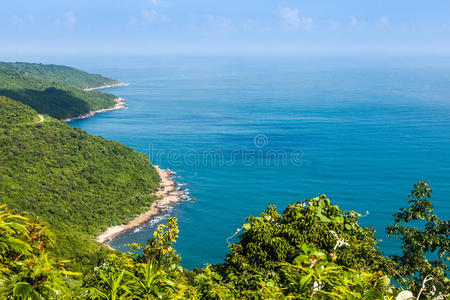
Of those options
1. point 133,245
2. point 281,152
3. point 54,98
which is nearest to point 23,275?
point 133,245

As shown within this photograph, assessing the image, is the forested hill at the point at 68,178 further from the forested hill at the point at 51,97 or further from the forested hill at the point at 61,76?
the forested hill at the point at 61,76

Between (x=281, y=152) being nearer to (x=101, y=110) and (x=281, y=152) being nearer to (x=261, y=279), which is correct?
(x=261, y=279)

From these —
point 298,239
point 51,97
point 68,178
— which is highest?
point 51,97

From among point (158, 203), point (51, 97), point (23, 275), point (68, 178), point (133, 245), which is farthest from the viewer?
point (51, 97)

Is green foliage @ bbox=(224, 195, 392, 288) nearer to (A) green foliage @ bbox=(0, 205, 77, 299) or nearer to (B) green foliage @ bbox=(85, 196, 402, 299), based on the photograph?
(B) green foliage @ bbox=(85, 196, 402, 299)

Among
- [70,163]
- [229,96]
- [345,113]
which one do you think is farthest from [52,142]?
[229,96]

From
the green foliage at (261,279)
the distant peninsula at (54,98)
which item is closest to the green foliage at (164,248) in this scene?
the green foliage at (261,279)

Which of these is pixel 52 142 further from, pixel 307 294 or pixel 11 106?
pixel 307 294
